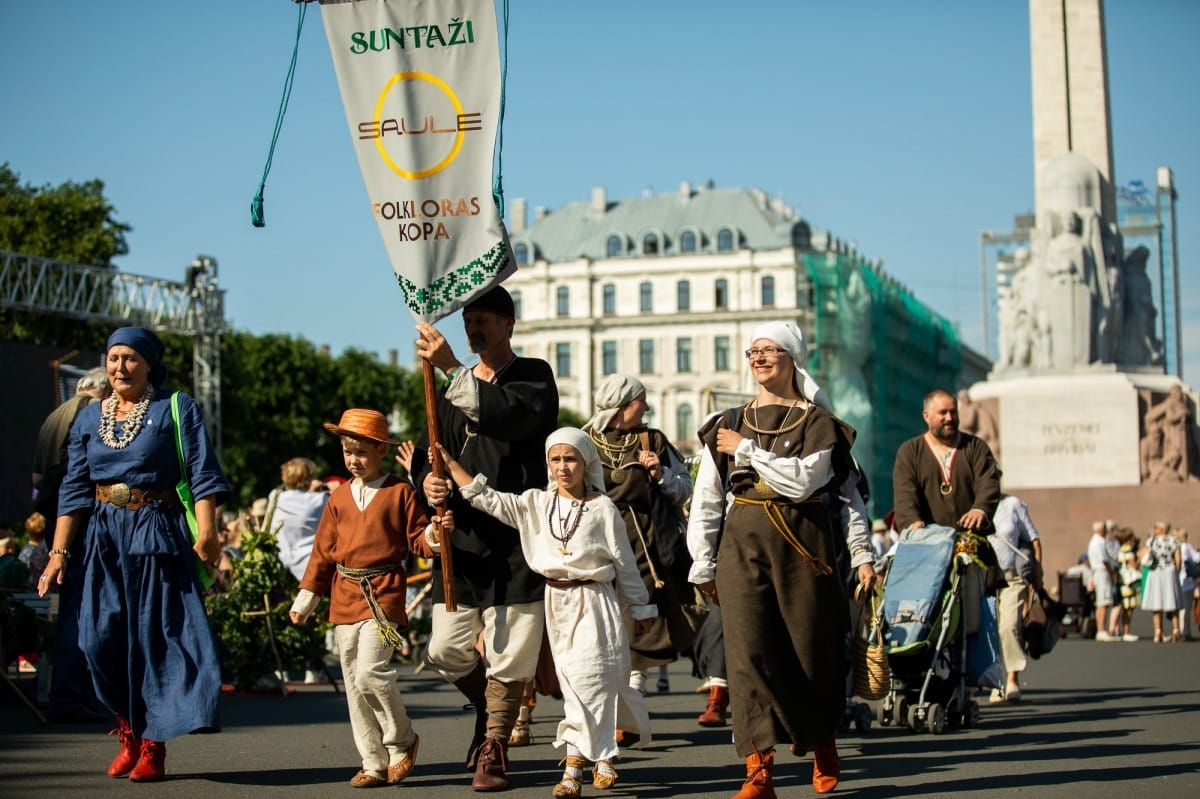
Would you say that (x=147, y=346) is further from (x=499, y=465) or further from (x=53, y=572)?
(x=499, y=465)

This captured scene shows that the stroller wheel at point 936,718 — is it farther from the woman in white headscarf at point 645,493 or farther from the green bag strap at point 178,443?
the green bag strap at point 178,443

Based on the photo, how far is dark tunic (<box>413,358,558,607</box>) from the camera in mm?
7918

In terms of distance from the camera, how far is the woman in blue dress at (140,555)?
814cm

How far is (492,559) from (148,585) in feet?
5.32

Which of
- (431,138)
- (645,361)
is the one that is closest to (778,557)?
(431,138)

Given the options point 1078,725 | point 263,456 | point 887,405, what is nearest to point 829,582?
point 1078,725

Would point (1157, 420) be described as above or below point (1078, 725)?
above

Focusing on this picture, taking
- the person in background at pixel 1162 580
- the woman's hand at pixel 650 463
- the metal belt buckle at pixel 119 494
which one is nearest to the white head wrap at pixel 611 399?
the woman's hand at pixel 650 463

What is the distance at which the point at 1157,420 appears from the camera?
3203 centimetres

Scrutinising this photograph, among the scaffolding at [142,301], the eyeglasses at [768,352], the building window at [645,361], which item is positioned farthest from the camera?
the building window at [645,361]

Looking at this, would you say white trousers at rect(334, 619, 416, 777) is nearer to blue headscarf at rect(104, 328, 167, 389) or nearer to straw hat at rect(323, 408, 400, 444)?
straw hat at rect(323, 408, 400, 444)

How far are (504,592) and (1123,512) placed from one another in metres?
25.9

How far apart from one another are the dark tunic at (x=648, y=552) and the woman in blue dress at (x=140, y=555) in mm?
2672

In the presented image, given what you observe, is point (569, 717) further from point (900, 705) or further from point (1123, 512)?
point (1123, 512)
